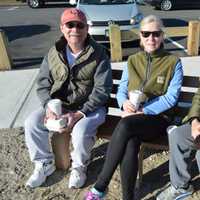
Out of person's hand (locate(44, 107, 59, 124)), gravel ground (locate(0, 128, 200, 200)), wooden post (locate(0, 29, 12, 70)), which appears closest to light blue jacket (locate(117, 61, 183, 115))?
gravel ground (locate(0, 128, 200, 200))

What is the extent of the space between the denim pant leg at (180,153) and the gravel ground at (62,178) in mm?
321

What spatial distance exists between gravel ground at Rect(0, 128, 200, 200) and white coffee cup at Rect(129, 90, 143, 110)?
791 millimetres

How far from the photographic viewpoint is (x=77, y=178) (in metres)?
3.80

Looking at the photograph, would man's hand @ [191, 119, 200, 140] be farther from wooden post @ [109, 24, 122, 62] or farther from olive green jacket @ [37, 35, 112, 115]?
wooden post @ [109, 24, 122, 62]

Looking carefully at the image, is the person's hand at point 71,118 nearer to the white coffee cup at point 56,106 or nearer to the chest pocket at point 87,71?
the white coffee cup at point 56,106

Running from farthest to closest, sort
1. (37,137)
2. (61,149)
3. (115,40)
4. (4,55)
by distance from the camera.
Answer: (115,40), (4,55), (61,149), (37,137)

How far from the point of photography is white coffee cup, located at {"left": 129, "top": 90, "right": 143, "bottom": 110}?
3.56 m

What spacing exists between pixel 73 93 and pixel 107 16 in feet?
18.9

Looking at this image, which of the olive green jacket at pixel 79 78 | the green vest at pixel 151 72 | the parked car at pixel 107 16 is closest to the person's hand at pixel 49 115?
the olive green jacket at pixel 79 78

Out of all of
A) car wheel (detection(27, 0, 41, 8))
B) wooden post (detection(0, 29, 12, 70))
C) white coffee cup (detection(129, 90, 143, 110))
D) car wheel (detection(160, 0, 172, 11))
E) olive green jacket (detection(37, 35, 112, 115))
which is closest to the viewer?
white coffee cup (detection(129, 90, 143, 110))

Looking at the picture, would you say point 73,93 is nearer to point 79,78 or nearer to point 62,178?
point 79,78

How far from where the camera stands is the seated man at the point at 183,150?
336 centimetres

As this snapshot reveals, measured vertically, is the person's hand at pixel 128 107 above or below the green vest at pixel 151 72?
below

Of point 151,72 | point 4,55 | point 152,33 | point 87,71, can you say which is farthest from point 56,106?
point 4,55
